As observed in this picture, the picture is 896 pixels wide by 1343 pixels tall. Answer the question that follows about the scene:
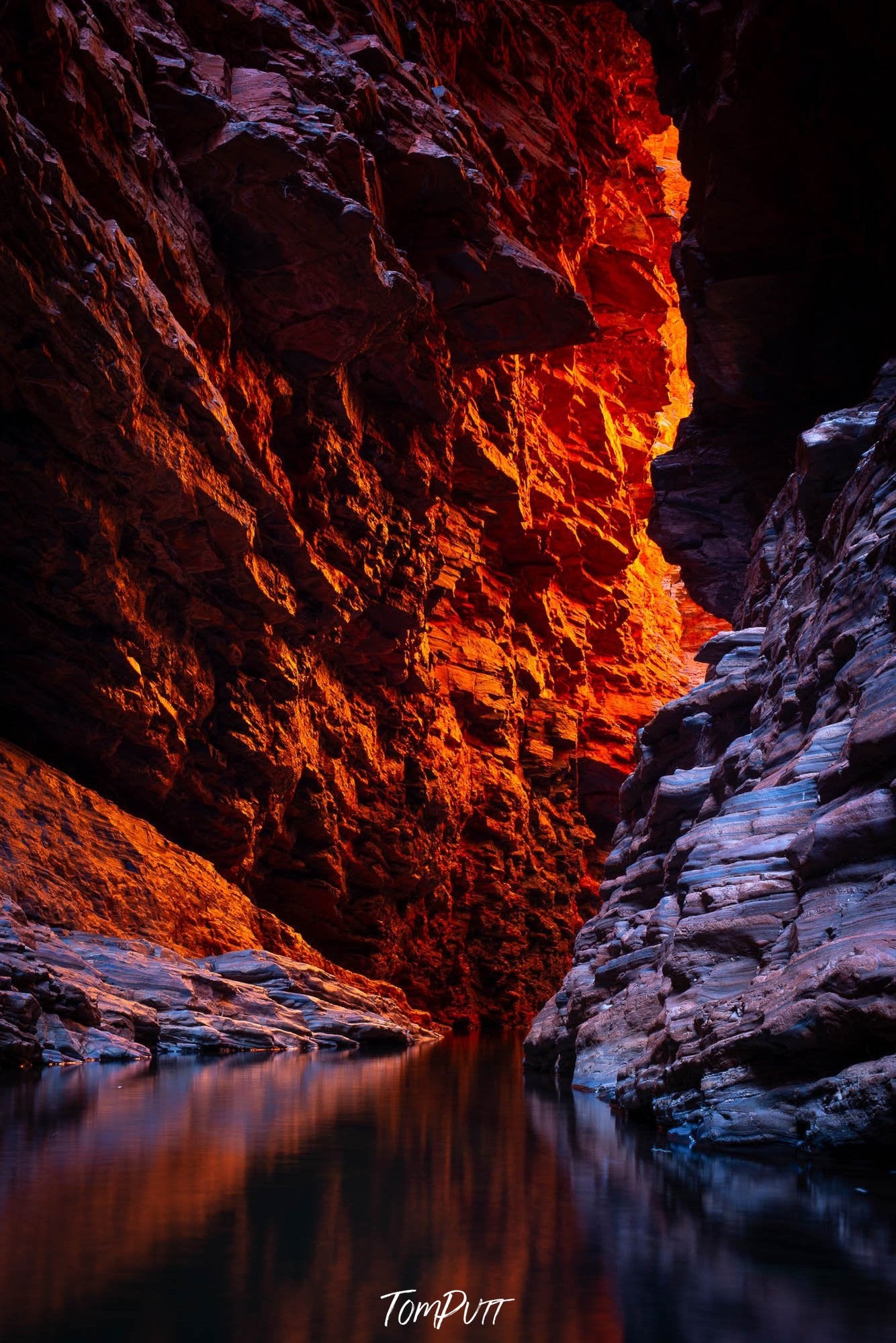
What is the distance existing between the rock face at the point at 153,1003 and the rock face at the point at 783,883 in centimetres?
510

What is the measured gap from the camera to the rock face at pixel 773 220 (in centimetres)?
1878

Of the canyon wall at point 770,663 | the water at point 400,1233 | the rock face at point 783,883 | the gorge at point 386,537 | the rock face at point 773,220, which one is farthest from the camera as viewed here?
the rock face at point 773,220

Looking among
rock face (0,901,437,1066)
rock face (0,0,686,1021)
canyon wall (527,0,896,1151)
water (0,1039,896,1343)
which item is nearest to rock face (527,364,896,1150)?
canyon wall (527,0,896,1151)

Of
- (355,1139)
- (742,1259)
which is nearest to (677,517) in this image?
(355,1139)

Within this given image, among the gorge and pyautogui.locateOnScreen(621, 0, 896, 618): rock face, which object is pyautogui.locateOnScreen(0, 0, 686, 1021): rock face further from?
pyautogui.locateOnScreen(621, 0, 896, 618): rock face

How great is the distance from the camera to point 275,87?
22109 millimetres

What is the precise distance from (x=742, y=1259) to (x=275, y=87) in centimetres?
2386

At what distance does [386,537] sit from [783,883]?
68.6ft

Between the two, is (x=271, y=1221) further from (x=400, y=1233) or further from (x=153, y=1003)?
(x=153, y=1003)

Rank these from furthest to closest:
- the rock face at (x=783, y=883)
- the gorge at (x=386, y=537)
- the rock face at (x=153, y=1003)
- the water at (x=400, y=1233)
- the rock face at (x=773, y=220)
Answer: the rock face at (x=773, y=220)
the rock face at (x=153, y=1003)
the gorge at (x=386, y=537)
the rock face at (x=783, y=883)
the water at (x=400, y=1233)

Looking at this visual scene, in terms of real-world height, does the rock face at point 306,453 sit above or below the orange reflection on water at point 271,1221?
above

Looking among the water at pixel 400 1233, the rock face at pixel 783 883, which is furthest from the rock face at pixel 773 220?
the water at pixel 400 1233

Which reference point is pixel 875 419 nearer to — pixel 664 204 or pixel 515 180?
pixel 515 180

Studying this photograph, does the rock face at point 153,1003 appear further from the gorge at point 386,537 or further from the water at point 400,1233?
the water at point 400,1233
